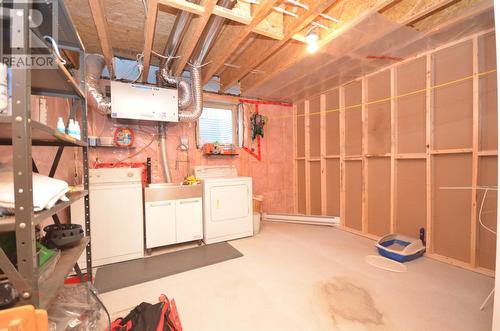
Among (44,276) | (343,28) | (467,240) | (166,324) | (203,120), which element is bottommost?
(166,324)

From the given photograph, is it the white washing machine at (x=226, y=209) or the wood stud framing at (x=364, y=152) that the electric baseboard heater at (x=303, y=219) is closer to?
the wood stud framing at (x=364, y=152)

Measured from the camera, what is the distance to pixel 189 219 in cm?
294

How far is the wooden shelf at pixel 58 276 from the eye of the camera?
0.84 meters

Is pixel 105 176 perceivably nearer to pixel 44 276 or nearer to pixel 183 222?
pixel 183 222

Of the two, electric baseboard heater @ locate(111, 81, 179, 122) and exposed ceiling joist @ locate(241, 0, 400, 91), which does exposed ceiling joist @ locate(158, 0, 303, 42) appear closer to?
exposed ceiling joist @ locate(241, 0, 400, 91)

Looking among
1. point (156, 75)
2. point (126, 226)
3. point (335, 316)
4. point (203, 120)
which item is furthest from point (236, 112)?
point (335, 316)

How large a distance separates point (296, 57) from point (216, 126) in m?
1.84

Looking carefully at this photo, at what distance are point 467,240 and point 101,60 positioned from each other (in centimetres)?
465

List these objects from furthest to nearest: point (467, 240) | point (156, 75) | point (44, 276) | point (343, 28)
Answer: point (156, 75) < point (467, 240) < point (343, 28) < point (44, 276)

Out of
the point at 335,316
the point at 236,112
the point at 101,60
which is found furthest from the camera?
the point at 236,112

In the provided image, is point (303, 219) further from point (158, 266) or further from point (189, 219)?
point (158, 266)

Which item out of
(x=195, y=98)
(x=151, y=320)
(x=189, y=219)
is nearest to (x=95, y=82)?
(x=195, y=98)

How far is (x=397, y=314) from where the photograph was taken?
5.21 ft

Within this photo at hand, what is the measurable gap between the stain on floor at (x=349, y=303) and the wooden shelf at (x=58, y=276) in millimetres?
1668
